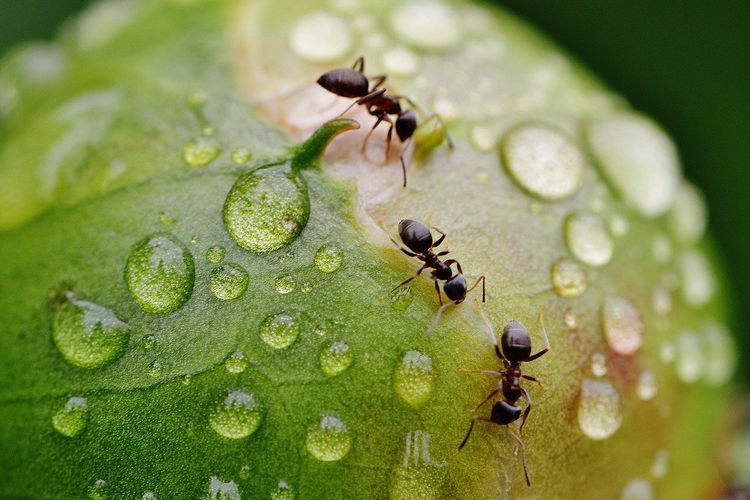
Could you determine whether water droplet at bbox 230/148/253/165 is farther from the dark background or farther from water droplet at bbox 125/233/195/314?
the dark background

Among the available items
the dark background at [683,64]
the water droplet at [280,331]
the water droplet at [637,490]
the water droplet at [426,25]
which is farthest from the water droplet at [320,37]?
the dark background at [683,64]

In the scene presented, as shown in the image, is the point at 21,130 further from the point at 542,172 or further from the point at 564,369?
the point at 564,369

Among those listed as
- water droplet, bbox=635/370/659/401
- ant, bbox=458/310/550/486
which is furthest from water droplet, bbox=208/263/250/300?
water droplet, bbox=635/370/659/401

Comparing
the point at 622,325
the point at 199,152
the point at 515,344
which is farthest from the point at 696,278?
the point at 199,152

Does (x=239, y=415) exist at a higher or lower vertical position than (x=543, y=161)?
lower

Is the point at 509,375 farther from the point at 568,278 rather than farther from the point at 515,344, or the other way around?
the point at 568,278

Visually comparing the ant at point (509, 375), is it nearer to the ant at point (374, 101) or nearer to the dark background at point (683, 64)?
the ant at point (374, 101)
